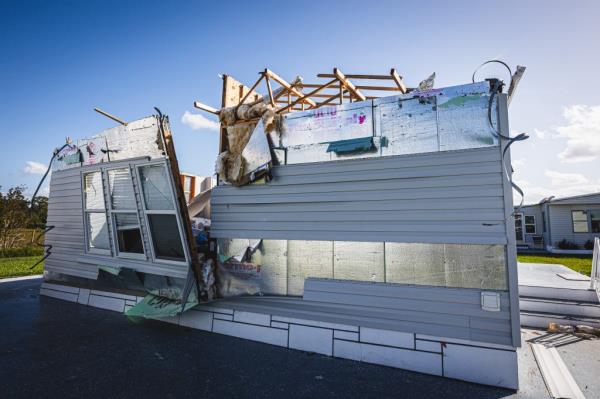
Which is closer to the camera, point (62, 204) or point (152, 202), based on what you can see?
point (152, 202)

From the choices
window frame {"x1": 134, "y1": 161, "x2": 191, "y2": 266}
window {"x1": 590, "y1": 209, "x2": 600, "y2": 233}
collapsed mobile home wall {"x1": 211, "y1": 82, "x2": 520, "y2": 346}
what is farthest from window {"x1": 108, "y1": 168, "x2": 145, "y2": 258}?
window {"x1": 590, "y1": 209, "x2": 600, "y2": 233}

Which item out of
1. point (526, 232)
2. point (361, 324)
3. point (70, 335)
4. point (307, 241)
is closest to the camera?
point (361, 324)

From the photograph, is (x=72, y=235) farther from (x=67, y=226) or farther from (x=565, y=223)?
(x=565, y=223)

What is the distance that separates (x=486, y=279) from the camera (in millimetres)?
3189

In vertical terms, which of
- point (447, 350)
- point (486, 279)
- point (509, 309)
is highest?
point (486, 279)

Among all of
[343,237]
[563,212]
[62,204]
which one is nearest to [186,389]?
[343,237]

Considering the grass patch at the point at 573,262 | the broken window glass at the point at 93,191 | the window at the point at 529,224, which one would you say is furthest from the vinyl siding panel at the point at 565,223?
the broken window glass at the point at 93,191

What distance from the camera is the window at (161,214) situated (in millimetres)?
4695

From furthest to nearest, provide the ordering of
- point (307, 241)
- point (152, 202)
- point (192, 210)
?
point (192, 210), point (152, 202), point (307, 241)

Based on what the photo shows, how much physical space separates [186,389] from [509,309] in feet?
10.3

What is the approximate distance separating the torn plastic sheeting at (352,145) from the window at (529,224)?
64.3ft

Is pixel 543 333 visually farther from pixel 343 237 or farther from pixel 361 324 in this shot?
pixel 343 237

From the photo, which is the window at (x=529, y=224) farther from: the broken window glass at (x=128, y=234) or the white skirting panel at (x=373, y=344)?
the broken window glass at (x=128, y=234)

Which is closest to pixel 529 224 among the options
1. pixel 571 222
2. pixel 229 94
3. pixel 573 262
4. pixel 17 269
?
pixel 571 222
